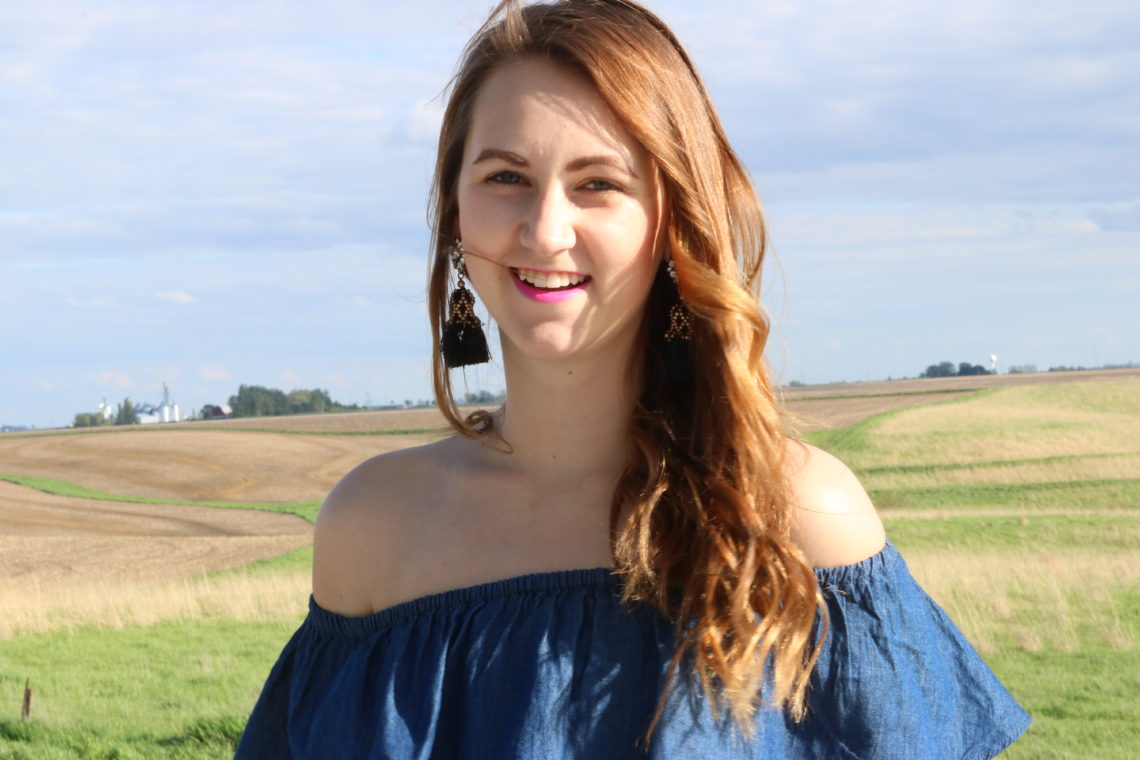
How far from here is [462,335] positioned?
96.7 inches

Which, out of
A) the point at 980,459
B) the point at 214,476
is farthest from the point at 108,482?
the point at 980,459

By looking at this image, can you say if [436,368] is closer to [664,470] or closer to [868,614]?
[664,470]

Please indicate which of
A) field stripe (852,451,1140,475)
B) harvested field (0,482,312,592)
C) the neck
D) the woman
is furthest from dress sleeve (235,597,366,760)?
field stripe (852,451,1140,475)

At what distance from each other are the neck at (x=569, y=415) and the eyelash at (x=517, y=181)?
1.06 ft

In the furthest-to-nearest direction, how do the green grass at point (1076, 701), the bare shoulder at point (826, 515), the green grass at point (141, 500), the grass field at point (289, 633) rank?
the green grass at point (141, 500)
the grass field at point (289, 633)
the green grass at point (1076, 701)
the bare shoulder at point (826, 515)

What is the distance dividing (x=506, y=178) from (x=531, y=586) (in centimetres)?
71

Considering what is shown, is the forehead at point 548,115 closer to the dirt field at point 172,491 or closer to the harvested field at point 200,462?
the dirt field at point 172,491

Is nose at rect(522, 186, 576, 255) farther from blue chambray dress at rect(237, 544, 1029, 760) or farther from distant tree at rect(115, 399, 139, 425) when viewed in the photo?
distant tree at rect(115, 399, 139, 425)

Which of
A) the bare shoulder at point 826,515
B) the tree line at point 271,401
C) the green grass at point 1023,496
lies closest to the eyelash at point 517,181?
the bare shoulder at point 826,515

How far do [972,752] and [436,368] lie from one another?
4.08 ft

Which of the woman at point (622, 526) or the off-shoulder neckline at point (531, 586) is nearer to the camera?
the woman at point (622, 526)

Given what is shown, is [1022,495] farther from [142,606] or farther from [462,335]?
[462,335]

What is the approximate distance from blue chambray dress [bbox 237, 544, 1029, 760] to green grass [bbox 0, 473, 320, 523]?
29300mm

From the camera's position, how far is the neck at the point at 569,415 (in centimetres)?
221
